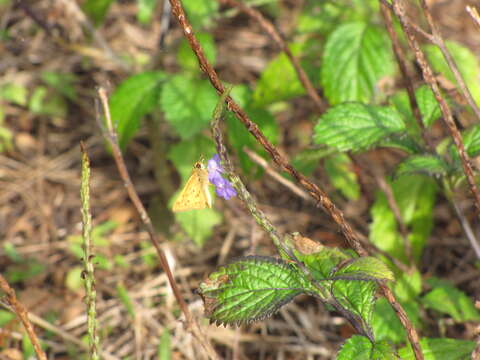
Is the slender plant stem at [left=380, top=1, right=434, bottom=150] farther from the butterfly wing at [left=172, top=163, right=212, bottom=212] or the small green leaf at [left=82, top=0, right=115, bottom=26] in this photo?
the small green leaf at [left=82, top=0, right=115, bottom=26]

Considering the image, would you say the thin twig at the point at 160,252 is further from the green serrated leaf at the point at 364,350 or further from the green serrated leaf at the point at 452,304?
the green serrated leaf at the point at 452,304

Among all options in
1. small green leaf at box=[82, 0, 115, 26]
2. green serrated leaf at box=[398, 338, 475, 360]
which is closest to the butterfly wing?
green serrated leaf at box=[398, 338, 475, 360]

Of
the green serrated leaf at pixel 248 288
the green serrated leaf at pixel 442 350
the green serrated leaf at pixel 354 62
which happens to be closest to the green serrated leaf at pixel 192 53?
the green serrated leaf at pixel 354 62

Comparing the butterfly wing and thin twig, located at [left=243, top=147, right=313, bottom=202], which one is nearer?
the butterfly wing

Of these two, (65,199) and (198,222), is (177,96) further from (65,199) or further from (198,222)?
(65,199)

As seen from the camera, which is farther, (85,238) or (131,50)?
(131,50)

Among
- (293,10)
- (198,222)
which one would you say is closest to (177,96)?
(198,222)
